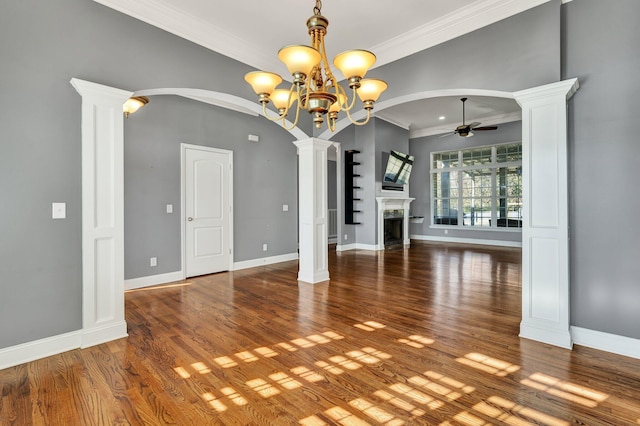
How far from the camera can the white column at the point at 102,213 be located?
269cm

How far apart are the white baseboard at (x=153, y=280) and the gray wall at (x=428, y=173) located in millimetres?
7536

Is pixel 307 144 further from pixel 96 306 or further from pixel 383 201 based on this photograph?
pixel 383 201

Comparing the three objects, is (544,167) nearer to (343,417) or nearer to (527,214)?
(527,214)

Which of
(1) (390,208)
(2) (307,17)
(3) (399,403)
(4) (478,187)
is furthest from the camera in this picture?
(4) (478,187)

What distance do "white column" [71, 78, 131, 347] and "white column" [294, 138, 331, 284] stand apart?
2.48 meters

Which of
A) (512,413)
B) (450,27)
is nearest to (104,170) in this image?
(512,413)

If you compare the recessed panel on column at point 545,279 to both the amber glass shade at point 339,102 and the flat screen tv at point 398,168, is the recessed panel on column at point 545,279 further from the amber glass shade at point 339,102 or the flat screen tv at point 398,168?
the flat screen tv at point 398,168

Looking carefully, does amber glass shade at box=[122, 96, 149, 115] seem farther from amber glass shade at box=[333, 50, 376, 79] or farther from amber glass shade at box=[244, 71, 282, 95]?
amber glass shade at box=[333, 50, 376, 79]

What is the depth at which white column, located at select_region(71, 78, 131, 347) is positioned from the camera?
269 centimetres

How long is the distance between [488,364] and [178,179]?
185 inches

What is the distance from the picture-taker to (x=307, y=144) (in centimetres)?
471

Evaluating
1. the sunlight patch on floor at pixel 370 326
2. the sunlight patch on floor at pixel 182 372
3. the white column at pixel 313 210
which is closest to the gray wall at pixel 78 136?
the sunlight patch on floor at pixel 182 372

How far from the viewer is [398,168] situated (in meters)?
8.70

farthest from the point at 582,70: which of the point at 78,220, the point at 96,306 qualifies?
the point at 96,306
